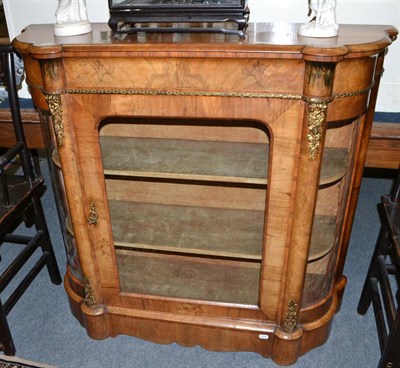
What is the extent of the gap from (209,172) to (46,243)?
41.8 inches

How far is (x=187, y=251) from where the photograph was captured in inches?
70.1

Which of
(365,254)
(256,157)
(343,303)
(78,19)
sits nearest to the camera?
(78,19)

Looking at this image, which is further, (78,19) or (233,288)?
(233,288)

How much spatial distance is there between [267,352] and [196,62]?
4.06ft

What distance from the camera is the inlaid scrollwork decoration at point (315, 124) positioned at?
1.30m

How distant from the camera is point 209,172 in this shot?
63.6 inches

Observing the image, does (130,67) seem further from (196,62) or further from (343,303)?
(343,303)

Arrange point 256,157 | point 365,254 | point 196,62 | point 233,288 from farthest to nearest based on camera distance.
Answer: point 365,254
point 233,288
point 256,157
point 196,62

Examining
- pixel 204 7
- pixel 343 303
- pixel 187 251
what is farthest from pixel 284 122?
pixel 343 303

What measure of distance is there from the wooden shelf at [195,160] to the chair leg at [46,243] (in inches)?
20.3

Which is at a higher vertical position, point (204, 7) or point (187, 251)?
point (204, 7)

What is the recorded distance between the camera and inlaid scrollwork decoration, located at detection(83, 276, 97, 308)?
6.05 ft

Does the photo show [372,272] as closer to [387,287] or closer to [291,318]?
[387,287]

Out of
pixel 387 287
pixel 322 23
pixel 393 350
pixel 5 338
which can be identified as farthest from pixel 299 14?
pixel 5 338
